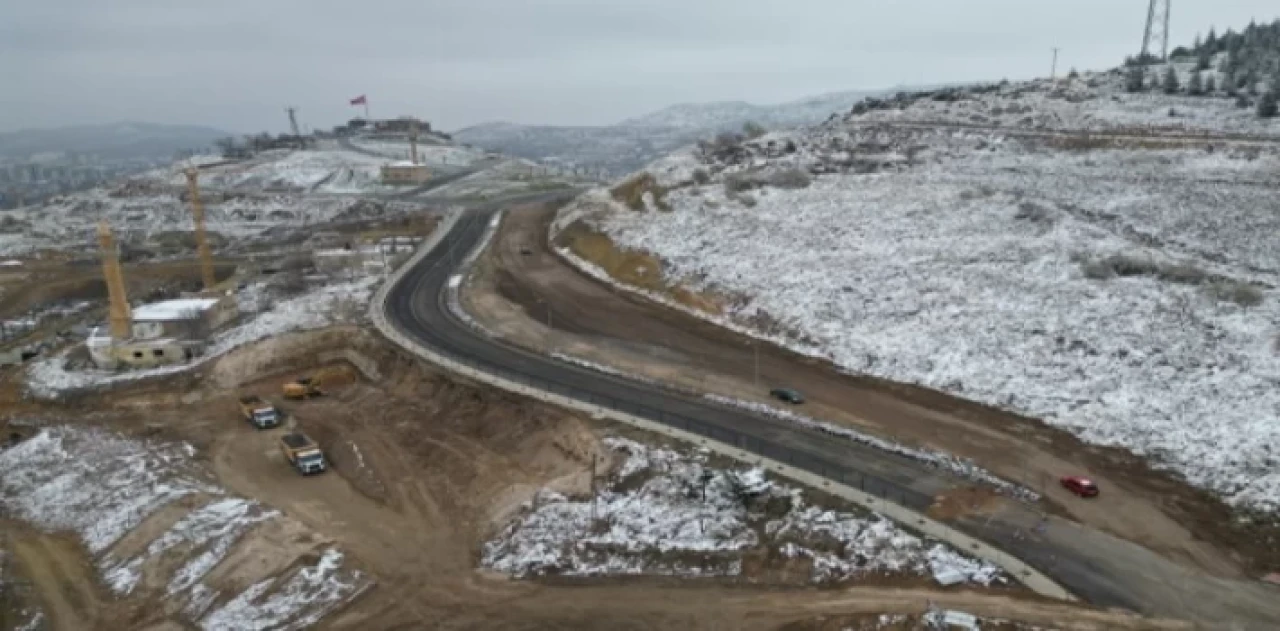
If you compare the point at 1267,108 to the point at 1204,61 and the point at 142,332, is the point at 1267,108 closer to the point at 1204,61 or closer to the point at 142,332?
the point at 1204,61

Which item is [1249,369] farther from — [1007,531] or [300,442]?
[300,442]

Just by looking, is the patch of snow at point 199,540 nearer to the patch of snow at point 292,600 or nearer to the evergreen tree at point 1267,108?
the patch of snow at point 292,600

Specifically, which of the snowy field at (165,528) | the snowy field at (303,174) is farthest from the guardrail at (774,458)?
the snowy field at (303,174)

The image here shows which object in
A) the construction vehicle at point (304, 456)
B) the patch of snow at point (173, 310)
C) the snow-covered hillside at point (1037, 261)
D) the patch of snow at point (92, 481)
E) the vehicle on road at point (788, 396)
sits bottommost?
the patch of snow at point (92, 481)

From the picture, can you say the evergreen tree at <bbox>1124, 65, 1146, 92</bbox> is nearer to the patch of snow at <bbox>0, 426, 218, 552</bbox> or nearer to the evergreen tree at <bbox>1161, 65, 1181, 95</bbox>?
the evergreen tree at <bbox>1161, 65, 1181, 95</bbox>

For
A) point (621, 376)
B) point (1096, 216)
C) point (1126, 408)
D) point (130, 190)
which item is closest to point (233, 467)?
point (621, 376)

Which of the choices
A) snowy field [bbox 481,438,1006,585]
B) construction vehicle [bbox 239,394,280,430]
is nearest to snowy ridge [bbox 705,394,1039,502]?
snowy field [bbox 481,438,1006,585]
